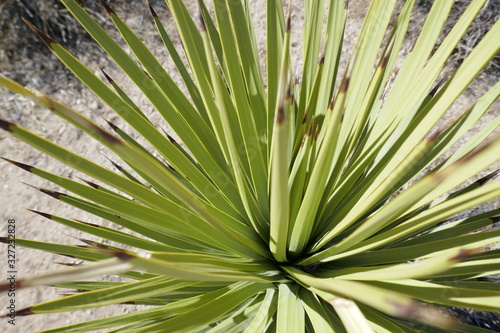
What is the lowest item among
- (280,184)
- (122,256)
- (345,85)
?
(122,256)

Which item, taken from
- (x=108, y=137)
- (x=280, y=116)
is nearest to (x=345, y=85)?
(x=280, y=116)

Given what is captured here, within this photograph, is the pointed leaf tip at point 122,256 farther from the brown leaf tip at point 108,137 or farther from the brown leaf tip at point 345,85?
the brown leaf tip at point 345,85

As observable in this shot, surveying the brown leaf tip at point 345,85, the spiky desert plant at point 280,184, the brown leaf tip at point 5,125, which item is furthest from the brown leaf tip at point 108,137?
the brown leaf tip at point 345,85

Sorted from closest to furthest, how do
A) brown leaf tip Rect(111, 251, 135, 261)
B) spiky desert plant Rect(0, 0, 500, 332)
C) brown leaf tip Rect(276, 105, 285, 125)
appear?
brown leaf tip Rect(111, 251, 135, 261)
brown leaf tip Rect(276, 105, 285, 125)
spiky desert plant Rect(0, 0, 500, 332)

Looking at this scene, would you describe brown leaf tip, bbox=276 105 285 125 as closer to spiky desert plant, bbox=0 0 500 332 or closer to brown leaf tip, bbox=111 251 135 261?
spiky desert plant, bbox=0 0 500 332

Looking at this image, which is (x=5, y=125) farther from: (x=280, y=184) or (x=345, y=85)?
(x=345, y=85)

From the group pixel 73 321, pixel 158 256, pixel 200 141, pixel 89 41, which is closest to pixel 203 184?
pixel 200 141

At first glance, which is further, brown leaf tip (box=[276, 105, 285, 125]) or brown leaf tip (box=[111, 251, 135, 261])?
brown leaf tip (box=[276, 105, 285, 125])

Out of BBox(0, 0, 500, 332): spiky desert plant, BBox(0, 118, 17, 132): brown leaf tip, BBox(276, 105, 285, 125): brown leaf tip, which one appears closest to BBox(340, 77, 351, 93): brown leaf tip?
BBox(0, 0, 500, 332): spiky desert plant

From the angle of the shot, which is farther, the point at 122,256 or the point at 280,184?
the point at 280,184
